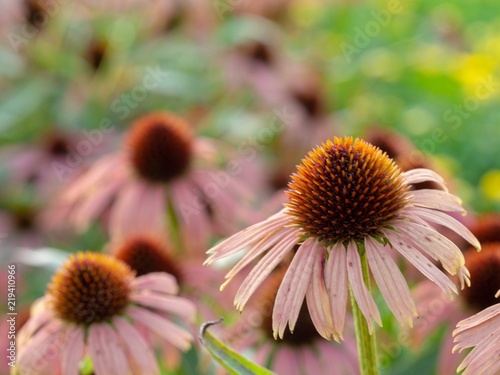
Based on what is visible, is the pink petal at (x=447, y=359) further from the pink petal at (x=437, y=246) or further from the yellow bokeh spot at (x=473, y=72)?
the yellow bokeh spot at (x=473, y=72)

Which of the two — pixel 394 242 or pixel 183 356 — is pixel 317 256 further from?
pixel 183 356

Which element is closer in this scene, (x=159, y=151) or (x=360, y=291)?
(x=360, y=291)

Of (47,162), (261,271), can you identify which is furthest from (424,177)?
(47,162)

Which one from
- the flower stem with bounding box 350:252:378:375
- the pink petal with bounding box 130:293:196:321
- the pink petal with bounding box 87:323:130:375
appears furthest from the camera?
the pink petal with bounding box 130:293:196:321

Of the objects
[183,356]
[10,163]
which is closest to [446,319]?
[183,356]

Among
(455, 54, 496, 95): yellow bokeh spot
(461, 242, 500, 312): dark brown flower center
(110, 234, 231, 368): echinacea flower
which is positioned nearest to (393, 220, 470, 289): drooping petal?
(461, 242, 500, 312): dark brown flower center

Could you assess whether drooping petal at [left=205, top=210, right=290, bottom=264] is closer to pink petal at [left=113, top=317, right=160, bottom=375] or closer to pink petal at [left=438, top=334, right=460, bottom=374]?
pink petal at [left=113, top=317, right=160, bottom=375]

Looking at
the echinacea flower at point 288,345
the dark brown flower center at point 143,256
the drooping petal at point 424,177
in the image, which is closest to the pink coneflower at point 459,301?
the echinacea flower at point 288,345

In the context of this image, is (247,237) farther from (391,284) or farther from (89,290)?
(89,290)
